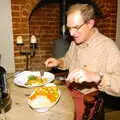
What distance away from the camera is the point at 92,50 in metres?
1.87

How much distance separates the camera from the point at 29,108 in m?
1.42

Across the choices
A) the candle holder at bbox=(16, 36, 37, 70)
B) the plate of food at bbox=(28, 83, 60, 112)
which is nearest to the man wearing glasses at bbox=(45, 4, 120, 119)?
the plate of food at bbox=(28, 83, 60, 112)

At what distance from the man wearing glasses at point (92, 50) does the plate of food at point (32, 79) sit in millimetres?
144

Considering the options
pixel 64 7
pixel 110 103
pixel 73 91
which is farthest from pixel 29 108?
pixel 64 7

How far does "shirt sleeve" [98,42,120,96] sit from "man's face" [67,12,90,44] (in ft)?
0.69

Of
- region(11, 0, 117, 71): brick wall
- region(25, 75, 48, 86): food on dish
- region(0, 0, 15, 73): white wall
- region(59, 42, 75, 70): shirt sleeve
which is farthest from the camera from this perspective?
region(11, 0, 117, 71): brick wall

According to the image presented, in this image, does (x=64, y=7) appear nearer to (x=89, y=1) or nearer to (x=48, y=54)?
(x=89, y=1)

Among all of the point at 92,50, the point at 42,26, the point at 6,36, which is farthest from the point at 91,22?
the point at 42,26

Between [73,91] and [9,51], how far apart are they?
1.82 meters

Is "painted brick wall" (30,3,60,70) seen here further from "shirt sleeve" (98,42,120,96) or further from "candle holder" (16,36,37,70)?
"shirt sleeve" (98,42,120,96)

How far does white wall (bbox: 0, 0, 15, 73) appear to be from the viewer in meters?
3.35

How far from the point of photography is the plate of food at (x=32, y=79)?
5.71 ft

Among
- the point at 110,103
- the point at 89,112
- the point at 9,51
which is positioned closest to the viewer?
the point at 89,112

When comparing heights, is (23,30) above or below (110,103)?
above
